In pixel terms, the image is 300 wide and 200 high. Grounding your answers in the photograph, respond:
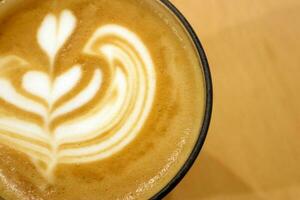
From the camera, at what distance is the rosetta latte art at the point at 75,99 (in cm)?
73

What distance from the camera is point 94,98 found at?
0.76 m

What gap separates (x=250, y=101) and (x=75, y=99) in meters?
0.48

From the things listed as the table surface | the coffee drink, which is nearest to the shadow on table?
the table surface

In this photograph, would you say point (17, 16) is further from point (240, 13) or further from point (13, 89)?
point (240, 13)

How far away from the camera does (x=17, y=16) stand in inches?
32.1

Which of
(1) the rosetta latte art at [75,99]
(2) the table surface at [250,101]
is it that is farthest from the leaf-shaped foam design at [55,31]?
(2) the table surface at [250,101]

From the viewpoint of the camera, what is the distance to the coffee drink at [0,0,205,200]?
72 centimetres

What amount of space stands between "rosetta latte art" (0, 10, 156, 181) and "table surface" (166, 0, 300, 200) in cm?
27

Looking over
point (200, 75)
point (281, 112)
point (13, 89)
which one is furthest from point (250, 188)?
point (13, 89)

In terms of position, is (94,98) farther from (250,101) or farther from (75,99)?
(250,101)

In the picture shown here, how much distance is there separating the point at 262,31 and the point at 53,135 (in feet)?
2.17

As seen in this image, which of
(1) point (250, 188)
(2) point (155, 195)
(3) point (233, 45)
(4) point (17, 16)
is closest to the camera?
(2) point (155, 195)

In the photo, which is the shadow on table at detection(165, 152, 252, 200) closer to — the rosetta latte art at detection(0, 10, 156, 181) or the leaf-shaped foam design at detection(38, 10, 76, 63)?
the rosetta latte art at detection(0, 10, 156, 181)

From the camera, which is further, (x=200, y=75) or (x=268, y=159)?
(x=268, y=159)
